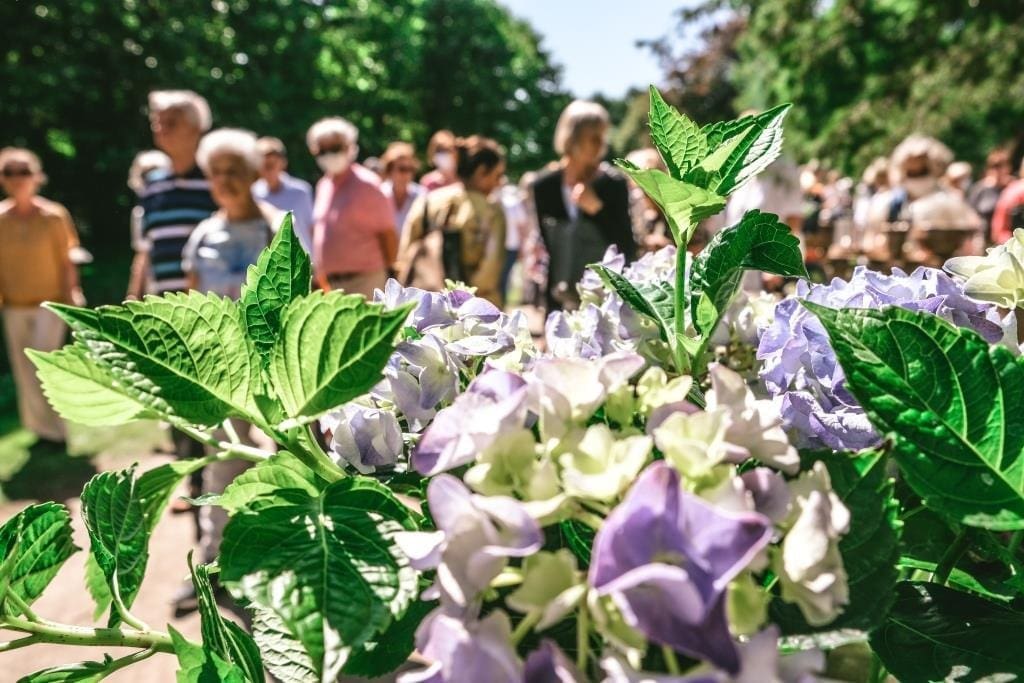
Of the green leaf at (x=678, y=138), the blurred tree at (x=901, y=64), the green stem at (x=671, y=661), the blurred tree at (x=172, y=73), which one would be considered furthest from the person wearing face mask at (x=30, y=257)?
the blurred tree at (x=901, y=64)

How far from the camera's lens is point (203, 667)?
0.60m

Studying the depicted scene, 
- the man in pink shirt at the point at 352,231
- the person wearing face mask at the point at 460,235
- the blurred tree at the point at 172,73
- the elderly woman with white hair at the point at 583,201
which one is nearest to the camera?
the elderly woman with white hair at the point at 583,201

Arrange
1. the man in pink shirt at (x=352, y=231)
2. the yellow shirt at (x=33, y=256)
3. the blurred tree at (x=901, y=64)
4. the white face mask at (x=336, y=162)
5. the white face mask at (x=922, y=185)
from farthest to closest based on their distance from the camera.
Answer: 1. the blurred tree at (x=901, y=64)
2. the white face mask at (x=922, y=185)
3. the yellow shirt at (x=33, y=256)
4. the white face mask at (x=336, y=162)
5. the man in pink shirt at (x=352, y=231)

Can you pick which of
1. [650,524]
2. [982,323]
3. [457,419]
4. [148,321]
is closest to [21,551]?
[148,321]

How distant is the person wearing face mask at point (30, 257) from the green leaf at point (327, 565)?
5474mm

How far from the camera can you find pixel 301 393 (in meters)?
0.54

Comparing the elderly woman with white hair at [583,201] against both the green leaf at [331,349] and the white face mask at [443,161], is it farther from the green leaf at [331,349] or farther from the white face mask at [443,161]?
the green leaf at [331,349]

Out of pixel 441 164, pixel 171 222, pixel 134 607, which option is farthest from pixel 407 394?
pixel 441 164

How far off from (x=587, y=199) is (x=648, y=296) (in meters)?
3.48

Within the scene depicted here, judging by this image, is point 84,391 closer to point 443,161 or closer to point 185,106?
point 185,106

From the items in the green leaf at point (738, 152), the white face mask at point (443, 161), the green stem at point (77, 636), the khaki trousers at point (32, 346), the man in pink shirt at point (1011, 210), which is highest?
the man in pink shirt at point (1011, 210)

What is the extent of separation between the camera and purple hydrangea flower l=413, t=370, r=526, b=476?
1.51ft

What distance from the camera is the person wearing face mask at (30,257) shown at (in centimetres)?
535

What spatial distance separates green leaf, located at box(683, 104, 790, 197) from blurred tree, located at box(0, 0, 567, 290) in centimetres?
962
